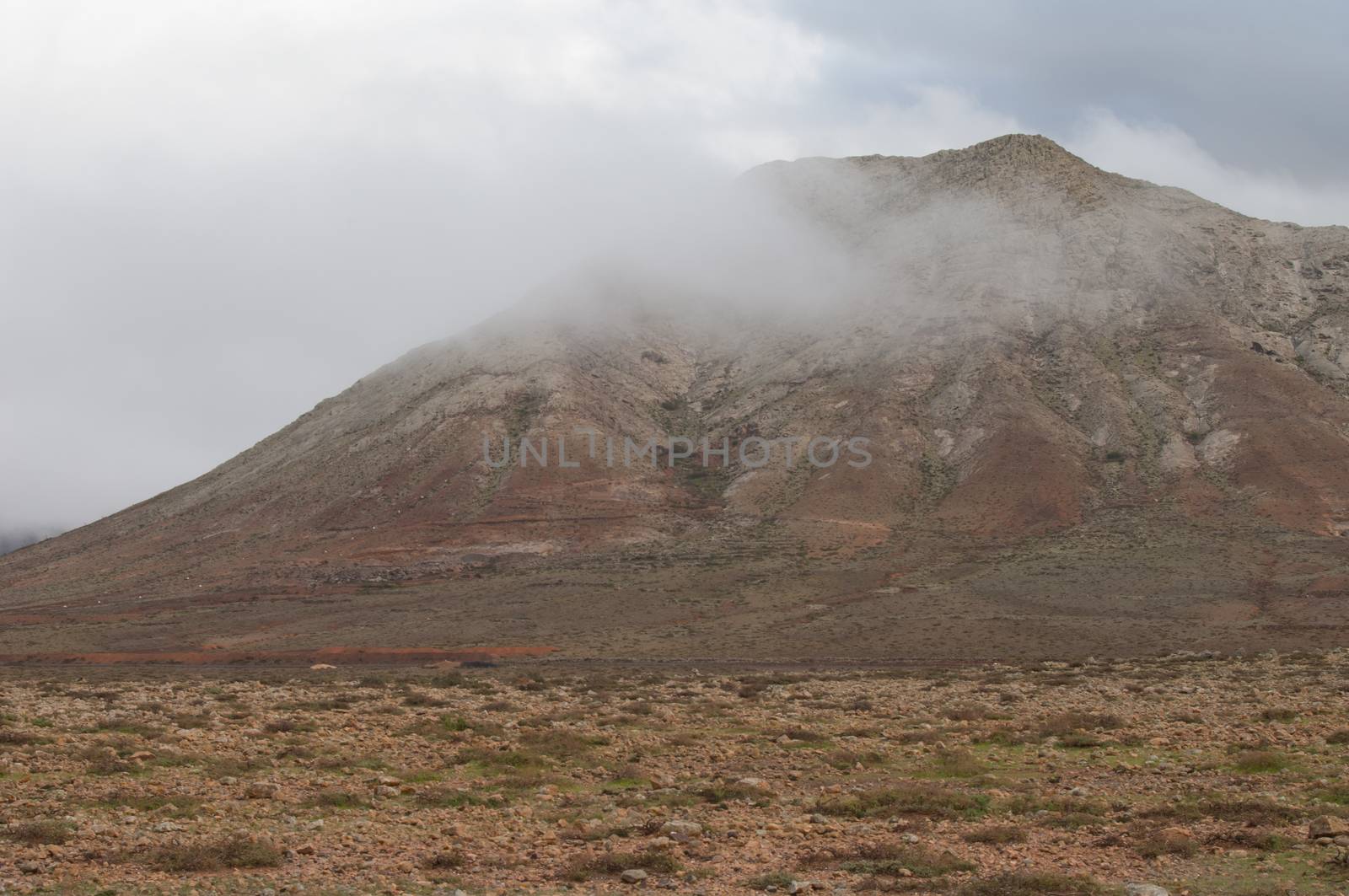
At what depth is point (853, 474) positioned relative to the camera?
93.9m

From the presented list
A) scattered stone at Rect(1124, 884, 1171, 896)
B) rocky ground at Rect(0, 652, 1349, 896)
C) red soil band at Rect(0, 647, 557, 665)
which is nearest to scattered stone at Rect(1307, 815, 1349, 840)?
rocky ground at Rect(0, 652, 1349, 896)

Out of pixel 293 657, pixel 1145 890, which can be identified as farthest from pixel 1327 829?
pixel 293 657

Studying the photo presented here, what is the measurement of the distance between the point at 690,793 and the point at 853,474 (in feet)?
259

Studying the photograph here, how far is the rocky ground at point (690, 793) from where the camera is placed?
460 inches

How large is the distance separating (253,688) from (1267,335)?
344 feet

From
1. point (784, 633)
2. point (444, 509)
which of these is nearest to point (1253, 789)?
point (784, 633)

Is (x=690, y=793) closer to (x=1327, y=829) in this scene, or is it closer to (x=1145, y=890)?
(x=1145, y=890)

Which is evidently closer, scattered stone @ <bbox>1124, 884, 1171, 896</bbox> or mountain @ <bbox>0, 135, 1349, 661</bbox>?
scattered stone @ <bbox>1124, 884, 1171, 896</bbox>

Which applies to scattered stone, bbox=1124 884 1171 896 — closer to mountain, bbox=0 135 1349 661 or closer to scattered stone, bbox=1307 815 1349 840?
scattered stone, bbox=1307 815 1349 840

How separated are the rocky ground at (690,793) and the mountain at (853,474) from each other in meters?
24.8

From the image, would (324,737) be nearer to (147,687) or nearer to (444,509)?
(147,687)

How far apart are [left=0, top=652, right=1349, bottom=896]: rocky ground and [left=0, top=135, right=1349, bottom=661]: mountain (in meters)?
24.8

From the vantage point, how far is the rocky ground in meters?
11.7

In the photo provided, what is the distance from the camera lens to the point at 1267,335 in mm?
106812
